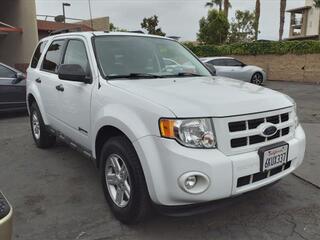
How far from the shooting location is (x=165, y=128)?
292cm

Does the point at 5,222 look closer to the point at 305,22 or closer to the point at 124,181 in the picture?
the point at 124,181

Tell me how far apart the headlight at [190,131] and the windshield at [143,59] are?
123cm

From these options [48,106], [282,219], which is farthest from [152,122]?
[48,106]

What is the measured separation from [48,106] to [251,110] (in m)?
3.26

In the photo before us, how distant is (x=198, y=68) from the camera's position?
15.5ft

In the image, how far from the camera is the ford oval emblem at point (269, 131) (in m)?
3.17

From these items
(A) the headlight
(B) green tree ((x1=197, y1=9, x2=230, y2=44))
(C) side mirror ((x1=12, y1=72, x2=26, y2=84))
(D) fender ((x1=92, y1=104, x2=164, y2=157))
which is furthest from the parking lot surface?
(B) green tree ((x1=197, y1=9, x2=230, y2=44))

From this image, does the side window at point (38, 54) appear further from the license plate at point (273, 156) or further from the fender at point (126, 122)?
the license plate at point (273, 156)

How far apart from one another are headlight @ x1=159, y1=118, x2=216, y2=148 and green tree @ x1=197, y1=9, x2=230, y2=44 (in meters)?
33.2

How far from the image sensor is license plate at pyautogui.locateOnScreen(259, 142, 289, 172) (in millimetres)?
3111

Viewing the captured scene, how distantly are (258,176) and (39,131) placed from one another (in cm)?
398

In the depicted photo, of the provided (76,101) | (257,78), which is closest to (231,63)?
(257,78)

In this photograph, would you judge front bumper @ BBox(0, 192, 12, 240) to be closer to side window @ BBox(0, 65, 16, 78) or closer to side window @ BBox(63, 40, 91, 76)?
side window @ BBox(63, 40, 91, 76)

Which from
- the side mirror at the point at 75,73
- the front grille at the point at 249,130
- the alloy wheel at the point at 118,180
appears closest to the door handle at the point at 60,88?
the side mirror at the point at 75,73
